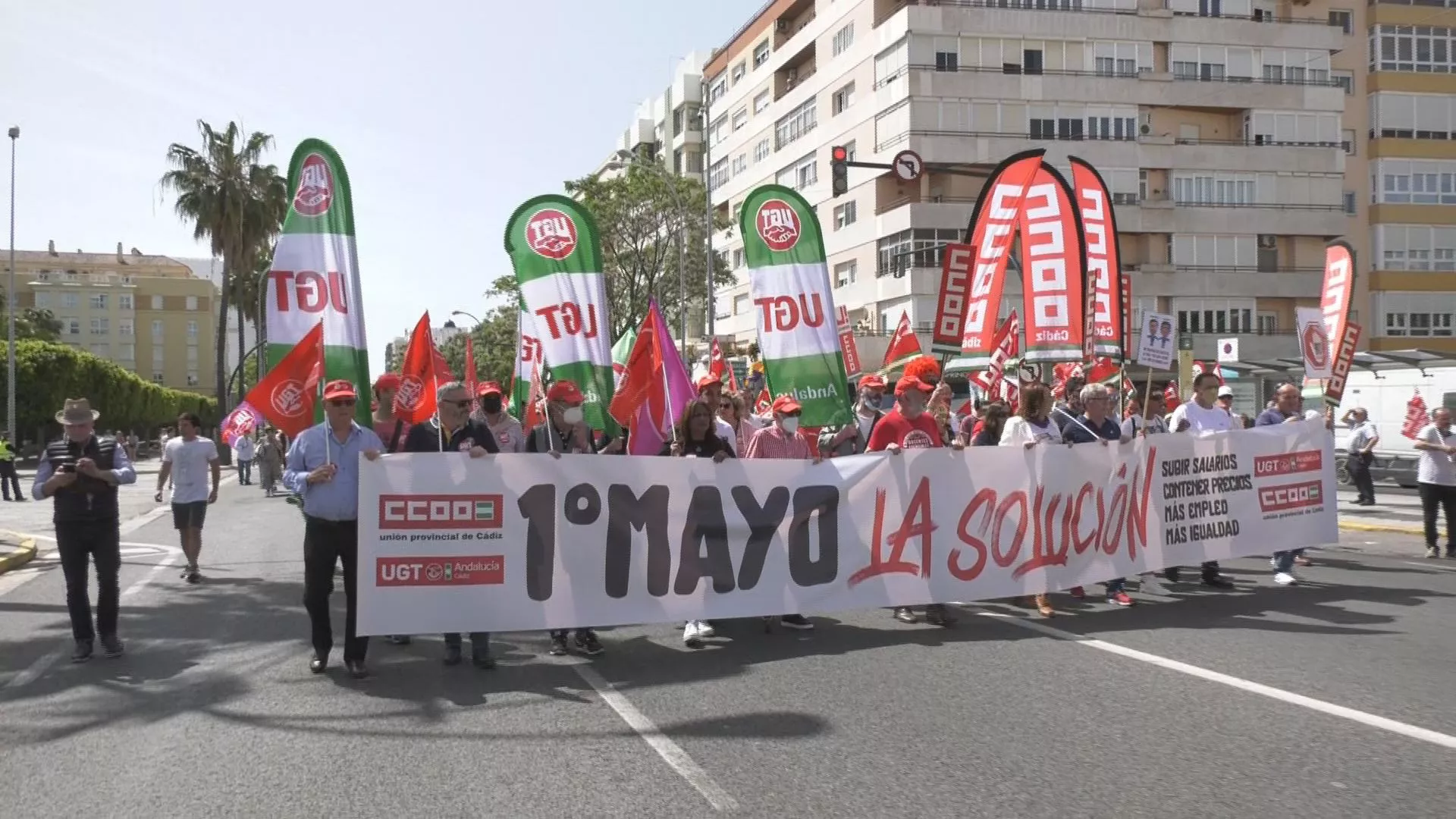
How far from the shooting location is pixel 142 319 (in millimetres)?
125125

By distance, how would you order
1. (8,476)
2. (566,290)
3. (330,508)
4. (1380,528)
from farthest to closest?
(8,476) < (1380,528) < (566,290) < (330,508)

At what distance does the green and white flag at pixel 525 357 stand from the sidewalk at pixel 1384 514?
467 inches

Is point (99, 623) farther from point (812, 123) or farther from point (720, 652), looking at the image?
point (812, 123)

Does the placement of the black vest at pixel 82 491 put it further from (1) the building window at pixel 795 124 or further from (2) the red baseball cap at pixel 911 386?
(1) the building window at pixel 795 124

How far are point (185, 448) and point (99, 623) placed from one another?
4.40 meters

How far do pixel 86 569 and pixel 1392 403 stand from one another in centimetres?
2461

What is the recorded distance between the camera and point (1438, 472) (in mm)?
12562

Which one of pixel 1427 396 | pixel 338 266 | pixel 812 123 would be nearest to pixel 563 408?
pixel 338 266

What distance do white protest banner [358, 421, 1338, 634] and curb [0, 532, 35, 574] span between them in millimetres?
9032

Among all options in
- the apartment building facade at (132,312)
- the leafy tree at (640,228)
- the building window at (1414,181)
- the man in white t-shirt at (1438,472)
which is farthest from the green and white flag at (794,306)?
the apartment building facade at (132,312)

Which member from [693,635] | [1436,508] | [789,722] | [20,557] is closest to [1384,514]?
[1436,508]

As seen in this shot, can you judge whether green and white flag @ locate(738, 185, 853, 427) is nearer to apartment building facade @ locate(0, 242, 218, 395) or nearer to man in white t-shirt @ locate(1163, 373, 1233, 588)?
man in white t-shirt @ locate(1163, 373, 1233, 588)

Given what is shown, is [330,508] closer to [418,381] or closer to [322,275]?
[322,275]

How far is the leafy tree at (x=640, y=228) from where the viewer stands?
151ft
